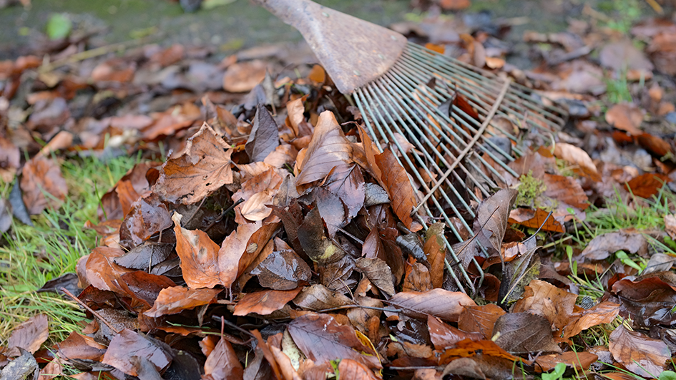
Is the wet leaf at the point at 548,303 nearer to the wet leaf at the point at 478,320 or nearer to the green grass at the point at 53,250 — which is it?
the wet leaf at the point at 478,320

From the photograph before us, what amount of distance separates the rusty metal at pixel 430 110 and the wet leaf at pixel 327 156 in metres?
0.18

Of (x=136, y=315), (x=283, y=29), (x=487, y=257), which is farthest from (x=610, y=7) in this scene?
(x=136, y=315)

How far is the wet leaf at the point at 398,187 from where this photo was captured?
4.28 ft

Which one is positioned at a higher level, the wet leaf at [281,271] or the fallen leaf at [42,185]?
the wet leaf at [281,271]

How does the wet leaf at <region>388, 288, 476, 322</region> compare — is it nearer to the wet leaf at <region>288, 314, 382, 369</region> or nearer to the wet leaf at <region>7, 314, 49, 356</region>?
the wet leaf at <region>288, 314, 382, 369</region>

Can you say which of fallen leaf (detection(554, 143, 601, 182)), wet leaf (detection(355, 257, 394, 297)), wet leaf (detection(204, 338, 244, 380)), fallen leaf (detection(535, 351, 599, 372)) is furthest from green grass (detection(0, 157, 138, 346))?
fallen leaf (detection(554, 143, 601, 182))

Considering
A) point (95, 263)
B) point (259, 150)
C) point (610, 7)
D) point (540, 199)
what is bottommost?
point (95, 263)

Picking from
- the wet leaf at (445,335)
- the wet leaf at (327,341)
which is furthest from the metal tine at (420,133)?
the wet leaf at (327,341)

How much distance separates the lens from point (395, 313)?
1176 mm

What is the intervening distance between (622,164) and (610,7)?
6.62 feet

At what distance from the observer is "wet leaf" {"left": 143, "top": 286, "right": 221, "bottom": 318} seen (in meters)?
1.09

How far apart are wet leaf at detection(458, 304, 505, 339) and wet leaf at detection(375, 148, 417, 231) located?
0.29 meters

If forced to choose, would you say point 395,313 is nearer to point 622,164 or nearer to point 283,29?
point 622,164

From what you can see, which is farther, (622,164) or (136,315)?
(622,164)
